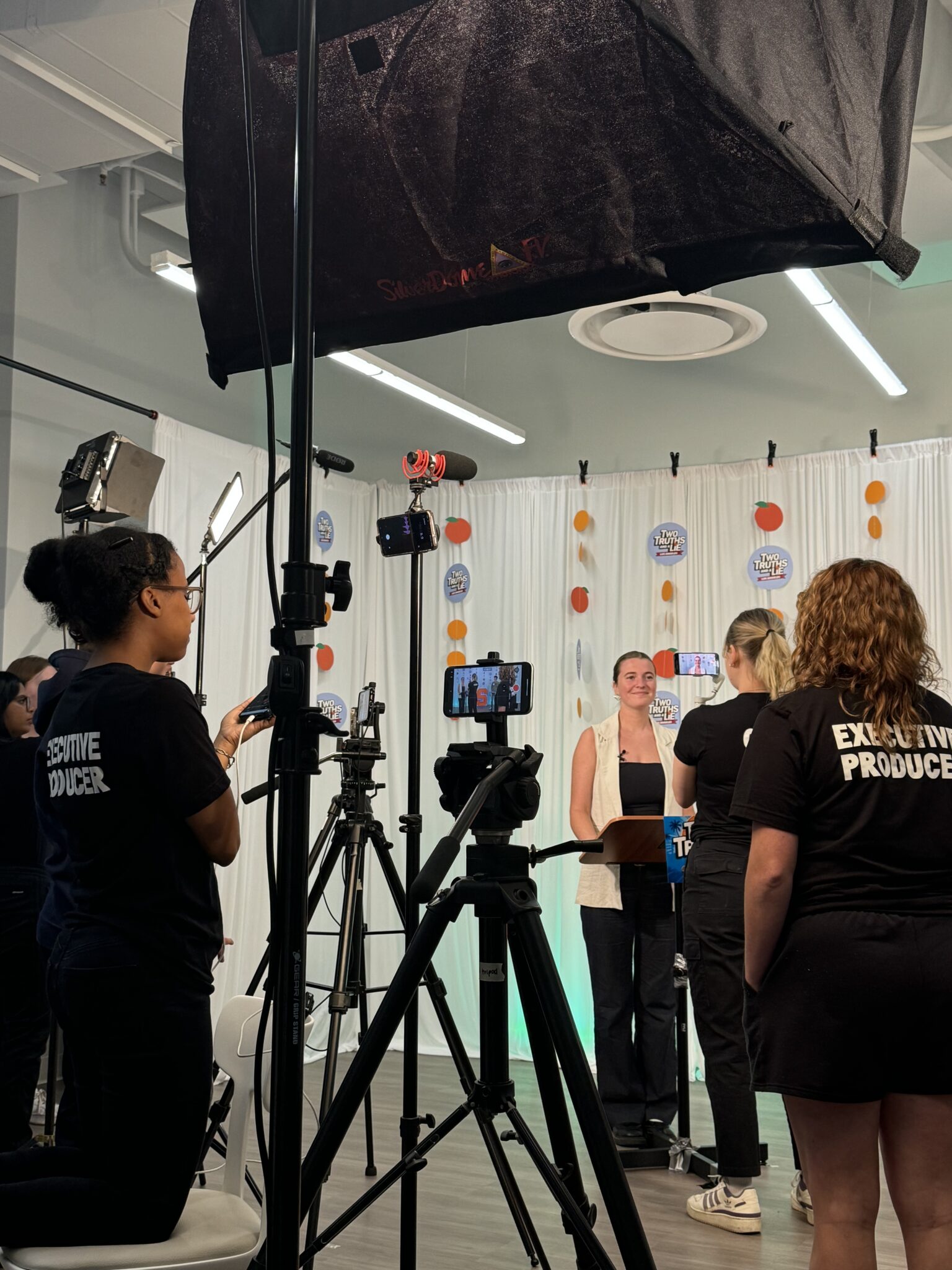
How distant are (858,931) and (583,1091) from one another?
0.59m

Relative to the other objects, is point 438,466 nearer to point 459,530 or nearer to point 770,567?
point 770,567

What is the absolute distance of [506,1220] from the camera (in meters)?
3.22

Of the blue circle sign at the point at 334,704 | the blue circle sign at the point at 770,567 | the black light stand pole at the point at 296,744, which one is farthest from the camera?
the blue circle sign at the point at 334,704

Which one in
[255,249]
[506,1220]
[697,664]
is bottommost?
[506,1220]

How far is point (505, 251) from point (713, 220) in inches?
8.3

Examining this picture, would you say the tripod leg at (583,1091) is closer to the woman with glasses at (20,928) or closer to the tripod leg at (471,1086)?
the tripod leg at (471,1086)

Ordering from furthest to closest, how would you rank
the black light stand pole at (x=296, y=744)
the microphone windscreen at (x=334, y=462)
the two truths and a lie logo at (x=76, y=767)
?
the microphone windscreen at (x=334, y=462) < the two truths and a lie logo at (x=76, y=767) < the black light stand pole at (x=296, y=744)

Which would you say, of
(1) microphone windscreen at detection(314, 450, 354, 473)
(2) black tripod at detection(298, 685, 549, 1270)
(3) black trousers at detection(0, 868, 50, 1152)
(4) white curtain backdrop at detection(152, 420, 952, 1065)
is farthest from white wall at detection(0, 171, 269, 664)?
(2) black tripod at detection(298, 685, 549, 1270)

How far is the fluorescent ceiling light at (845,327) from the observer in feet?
12.4

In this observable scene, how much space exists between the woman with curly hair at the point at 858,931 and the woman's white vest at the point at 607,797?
2.06 metres

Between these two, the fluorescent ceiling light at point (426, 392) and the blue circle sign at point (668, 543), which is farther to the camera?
the blue circle sign at point (668, 543)

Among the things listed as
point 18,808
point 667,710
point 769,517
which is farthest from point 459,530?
point 18,808

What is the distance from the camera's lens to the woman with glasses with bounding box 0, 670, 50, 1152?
3.16 metres

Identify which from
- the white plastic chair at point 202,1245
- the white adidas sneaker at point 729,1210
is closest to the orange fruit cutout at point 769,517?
the white adidas sneaker at point 729,1210
